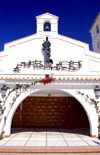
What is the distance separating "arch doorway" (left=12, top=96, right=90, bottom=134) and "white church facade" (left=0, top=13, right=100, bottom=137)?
43cm

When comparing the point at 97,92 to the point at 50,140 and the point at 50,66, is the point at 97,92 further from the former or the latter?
the point at 50,140

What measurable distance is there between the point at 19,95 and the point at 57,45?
480cm

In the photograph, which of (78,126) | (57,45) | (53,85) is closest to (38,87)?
(53,85)

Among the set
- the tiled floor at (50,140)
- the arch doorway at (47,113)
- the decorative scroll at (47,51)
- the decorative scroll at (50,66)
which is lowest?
the tiled floor at (50,140)

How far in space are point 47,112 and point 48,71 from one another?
4.62m

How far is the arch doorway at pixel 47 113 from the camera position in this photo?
38.4 feet

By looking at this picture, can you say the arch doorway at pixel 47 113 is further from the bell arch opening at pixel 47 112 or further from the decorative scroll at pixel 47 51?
the decorative scroll at pixel 47 51

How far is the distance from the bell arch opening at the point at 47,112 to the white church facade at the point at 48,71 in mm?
298

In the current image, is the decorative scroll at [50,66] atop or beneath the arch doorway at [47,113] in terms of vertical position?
atop

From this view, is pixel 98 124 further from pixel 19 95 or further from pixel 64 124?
pixel 19 95

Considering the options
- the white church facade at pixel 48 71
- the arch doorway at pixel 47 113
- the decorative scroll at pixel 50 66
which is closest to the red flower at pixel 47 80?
the white church facade at pixel 48 71

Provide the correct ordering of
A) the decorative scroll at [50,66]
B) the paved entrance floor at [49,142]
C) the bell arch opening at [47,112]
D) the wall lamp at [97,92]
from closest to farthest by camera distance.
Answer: the paved entrance floor at [49,142]
the wall lamp at [97,92]
the decorative scroll at [50,66]
the bell arch opening at [47,112]

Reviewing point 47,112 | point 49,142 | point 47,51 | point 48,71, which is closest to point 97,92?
point 48,71

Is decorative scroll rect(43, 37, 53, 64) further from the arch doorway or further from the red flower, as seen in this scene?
the arch doorway
